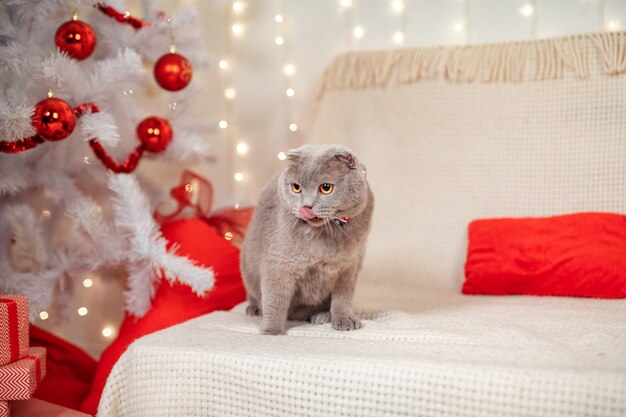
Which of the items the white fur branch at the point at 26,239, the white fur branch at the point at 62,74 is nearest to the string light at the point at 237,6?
the white fur branch at the point at 62,74

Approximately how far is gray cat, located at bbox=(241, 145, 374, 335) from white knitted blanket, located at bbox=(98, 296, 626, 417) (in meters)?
0.06

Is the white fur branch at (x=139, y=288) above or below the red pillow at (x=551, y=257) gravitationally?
below

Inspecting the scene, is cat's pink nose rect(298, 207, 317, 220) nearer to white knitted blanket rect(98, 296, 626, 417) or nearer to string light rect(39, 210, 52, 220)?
white knitted blanket rect(98, 296, 626, 417)

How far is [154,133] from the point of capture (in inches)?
67.0

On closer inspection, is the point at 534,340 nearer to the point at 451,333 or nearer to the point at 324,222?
the point at 451,333

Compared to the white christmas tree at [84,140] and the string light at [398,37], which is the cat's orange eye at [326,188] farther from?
the string light at [398,37]

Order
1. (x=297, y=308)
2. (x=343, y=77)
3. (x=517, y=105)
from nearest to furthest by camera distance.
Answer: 1. (x=297, y=308)
2. (x=517, y=105)
3. (x=343, y=77)

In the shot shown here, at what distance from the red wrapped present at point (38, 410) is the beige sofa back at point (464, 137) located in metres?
0.80

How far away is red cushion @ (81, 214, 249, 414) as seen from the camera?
1617mm

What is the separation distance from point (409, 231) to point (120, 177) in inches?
34.1

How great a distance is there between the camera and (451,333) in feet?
3.86

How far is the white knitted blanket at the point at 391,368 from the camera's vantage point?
90cm

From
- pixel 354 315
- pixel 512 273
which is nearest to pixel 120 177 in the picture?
pixel 354 315

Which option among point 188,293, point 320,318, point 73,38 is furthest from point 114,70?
point 320,318
